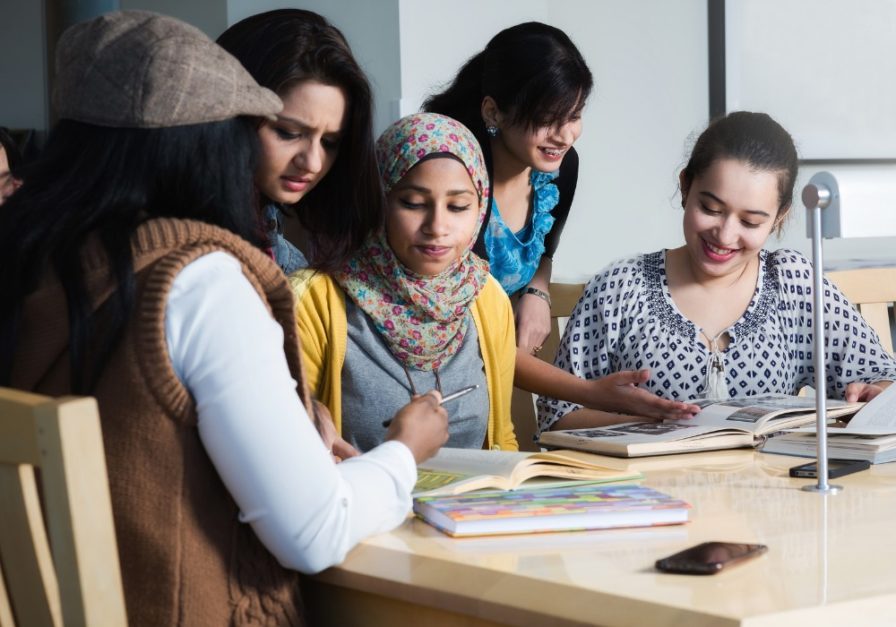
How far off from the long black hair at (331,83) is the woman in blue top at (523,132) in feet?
1.52

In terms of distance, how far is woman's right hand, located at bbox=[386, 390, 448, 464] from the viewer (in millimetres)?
1211

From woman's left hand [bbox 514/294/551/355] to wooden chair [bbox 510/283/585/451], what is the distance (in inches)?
2.1

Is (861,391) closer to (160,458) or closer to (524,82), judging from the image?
(524,82)

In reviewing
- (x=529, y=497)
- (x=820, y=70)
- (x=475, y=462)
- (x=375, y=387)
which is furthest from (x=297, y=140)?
(x=820, y=70)

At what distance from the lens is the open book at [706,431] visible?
5.14 feet

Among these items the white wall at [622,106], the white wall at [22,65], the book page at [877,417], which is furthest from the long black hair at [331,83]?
the white wall at [22,65]

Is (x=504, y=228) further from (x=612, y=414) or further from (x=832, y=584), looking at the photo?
(x=832, y=584)

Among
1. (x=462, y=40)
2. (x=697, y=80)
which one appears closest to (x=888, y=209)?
(x=462, y=40)

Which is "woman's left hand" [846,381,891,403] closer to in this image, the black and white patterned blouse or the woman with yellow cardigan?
the black and white patterned blouse

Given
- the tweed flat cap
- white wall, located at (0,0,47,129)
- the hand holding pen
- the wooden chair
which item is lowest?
the wooden chair

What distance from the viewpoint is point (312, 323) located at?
71.1 inches

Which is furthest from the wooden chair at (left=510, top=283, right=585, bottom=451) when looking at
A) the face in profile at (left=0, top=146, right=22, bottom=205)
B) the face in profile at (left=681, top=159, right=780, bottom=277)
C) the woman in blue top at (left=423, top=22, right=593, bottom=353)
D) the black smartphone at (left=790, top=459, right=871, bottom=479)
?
the face in profile at (left=0, top=146, right=22, bottom=205)

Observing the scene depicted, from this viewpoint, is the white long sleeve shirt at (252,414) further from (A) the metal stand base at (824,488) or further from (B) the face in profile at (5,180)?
(B) the face in profile at (5,180)

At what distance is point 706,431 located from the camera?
1.60 m
